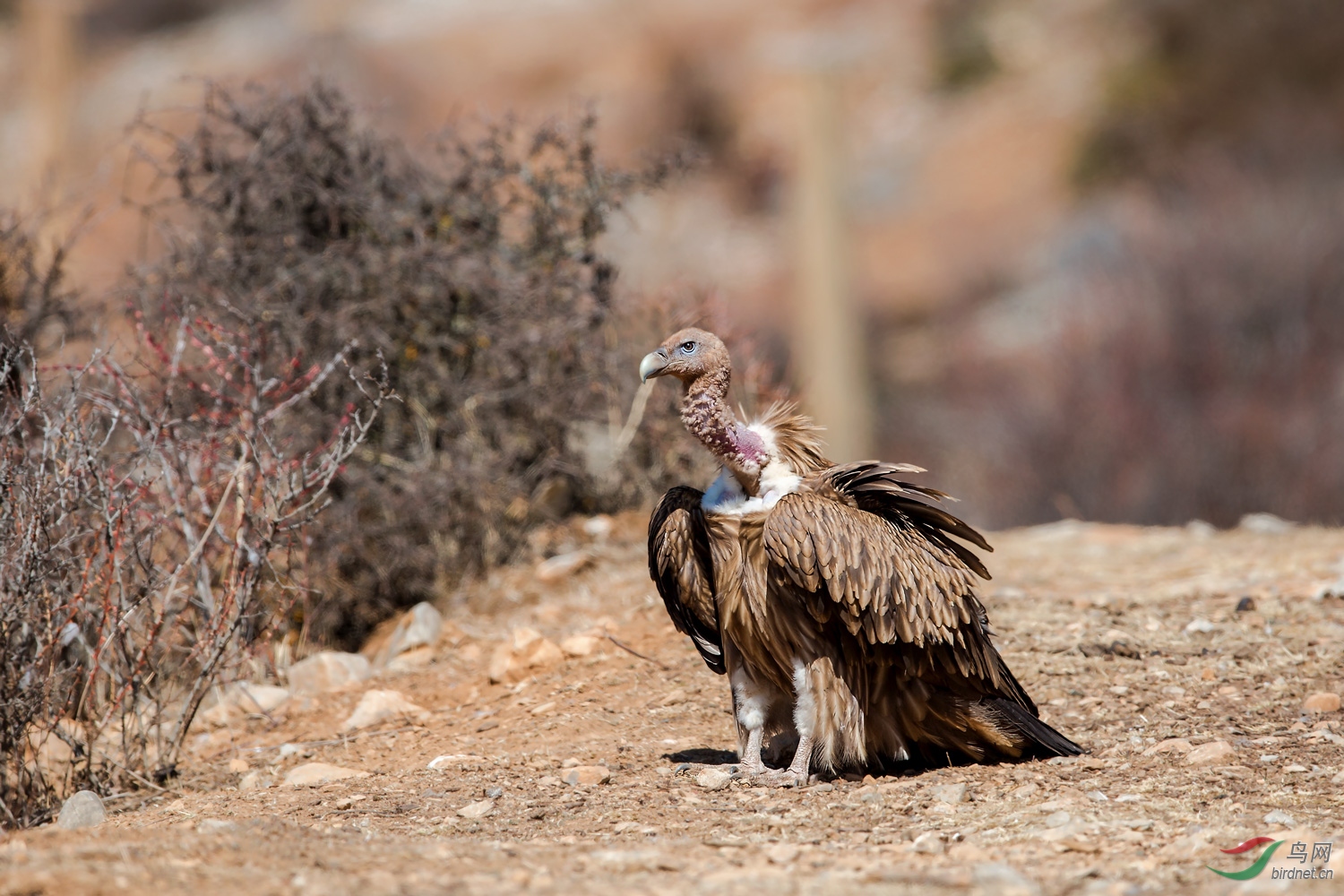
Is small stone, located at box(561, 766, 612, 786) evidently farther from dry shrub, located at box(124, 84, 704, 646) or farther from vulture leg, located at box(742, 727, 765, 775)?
dry shrub, located at box(124, 84, 704, 646)

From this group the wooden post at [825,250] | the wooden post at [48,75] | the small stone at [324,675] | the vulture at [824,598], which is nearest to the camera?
the vulture at [824,598]

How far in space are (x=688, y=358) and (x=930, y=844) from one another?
192cm

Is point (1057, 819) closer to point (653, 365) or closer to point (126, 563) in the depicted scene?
point (653, 365)

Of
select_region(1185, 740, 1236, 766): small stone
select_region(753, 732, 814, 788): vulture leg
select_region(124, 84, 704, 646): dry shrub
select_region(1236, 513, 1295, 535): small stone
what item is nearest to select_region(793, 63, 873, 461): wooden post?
select_region(1236, 513, 1295, 535): small stone

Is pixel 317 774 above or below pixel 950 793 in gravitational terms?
below

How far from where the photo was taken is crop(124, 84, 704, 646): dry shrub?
8.26m

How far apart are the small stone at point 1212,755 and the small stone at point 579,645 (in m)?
2.91

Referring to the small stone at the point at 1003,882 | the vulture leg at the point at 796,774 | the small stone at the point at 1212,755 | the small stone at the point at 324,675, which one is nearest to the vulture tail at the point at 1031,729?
the small stone at the point at 1212,755

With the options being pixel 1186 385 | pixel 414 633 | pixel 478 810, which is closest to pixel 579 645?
pixel 414 633

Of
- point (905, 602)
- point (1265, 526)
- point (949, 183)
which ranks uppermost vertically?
point (949, 183)

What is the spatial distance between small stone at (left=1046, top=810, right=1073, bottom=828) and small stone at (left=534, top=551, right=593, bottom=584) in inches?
168

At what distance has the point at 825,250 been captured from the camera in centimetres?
1568

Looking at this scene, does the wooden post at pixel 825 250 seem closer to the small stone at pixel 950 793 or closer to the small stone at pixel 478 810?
the small stone at pixel 950 793

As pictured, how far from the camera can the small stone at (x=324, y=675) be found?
289 inches
